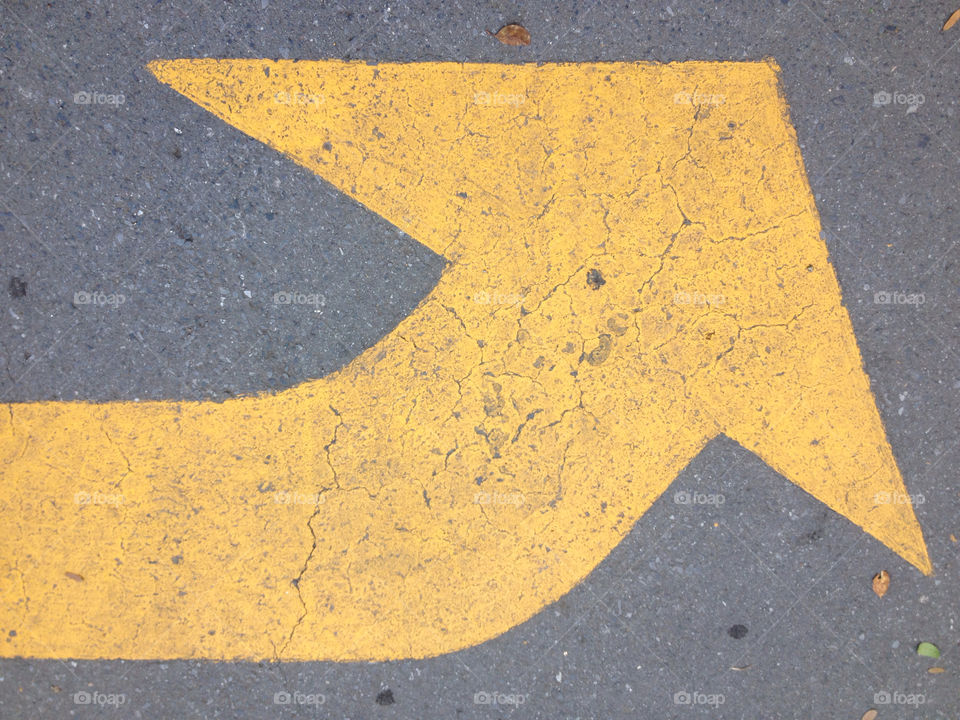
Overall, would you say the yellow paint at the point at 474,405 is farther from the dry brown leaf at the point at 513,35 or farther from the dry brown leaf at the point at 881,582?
the dry brown leaf at the point at 881,582

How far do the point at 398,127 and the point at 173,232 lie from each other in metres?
1.04

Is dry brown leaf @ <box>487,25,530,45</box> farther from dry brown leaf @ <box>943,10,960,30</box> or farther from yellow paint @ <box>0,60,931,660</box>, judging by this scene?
dry brown leaf @ <box>943,10,960,30</box>

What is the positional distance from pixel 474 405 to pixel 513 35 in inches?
61.1

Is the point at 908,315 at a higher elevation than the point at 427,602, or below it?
higher

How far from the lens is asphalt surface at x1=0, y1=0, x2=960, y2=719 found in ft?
7.02

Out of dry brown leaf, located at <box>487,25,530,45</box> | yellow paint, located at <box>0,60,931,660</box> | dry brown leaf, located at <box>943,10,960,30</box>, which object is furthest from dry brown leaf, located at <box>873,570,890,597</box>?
dry brown leaf, located at <box>487,25,530,45</box>

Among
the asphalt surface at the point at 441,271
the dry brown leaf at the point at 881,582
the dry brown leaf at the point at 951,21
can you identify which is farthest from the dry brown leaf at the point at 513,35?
the dry brown leaf at the point at 881,582

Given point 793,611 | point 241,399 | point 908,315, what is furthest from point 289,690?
point 908,315

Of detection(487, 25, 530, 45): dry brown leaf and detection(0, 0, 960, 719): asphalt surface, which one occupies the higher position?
detection(487, 25, 530, 45): dry brown leaf

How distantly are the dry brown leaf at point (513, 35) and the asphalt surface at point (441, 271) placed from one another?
0.11ft

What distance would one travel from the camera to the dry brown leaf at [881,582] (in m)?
2.26

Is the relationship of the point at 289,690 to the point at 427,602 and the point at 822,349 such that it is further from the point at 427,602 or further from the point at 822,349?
the point at 822,349

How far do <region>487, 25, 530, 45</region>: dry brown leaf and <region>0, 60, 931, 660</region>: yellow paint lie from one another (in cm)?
10

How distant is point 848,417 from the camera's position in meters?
2.22
